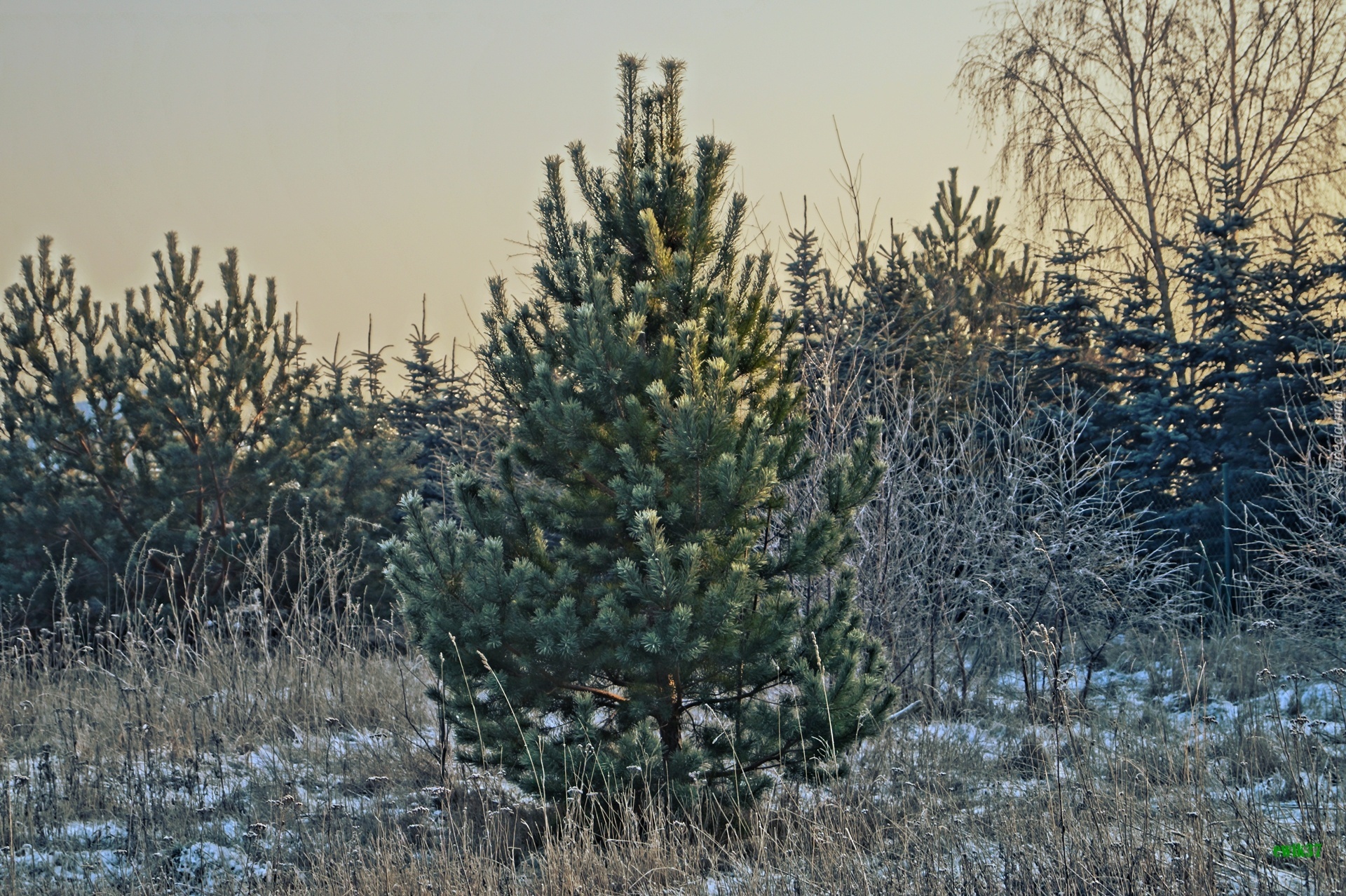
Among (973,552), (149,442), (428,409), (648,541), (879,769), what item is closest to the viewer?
(648,541)

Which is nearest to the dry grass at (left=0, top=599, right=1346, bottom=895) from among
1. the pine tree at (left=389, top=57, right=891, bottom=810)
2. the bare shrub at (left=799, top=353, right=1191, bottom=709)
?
the pine tree at (left=389, top=57, right=891, bottom=810)

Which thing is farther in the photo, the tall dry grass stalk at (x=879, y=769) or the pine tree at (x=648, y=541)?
the pine tree at (x=648, y=541)

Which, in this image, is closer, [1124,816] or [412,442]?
[1124,816]

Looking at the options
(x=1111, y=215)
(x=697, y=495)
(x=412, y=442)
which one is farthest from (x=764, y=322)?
(x=1111, y=215)

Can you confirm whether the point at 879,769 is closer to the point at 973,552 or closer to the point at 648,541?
the point at 648,541

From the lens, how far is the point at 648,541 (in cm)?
421

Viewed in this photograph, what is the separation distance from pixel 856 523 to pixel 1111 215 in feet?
43.5

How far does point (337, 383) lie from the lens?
13.6 m

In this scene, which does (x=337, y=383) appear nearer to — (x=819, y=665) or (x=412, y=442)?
(x=412, y=442)

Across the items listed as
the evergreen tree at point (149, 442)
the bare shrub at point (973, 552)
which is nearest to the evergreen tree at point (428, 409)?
the evergreen tree at point (149, 442)

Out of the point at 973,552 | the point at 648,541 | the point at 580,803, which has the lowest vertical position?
the point at 580,803

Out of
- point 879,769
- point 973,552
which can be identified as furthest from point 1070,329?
point 879,769

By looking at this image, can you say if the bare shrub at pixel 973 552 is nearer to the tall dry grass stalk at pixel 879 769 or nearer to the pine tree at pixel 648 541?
the tall dry grass stalk at pixel 879 769

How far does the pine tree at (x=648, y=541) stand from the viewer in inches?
176
